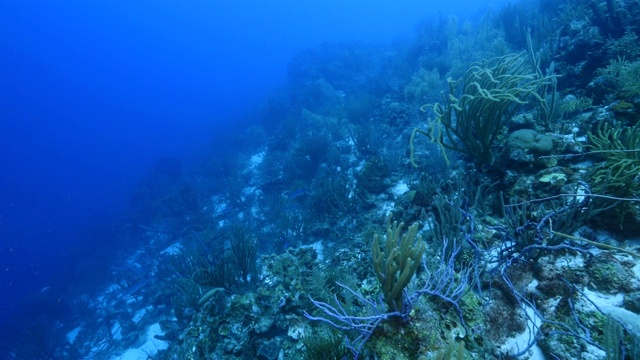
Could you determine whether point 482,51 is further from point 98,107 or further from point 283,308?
point 98,107

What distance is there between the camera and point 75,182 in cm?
3500

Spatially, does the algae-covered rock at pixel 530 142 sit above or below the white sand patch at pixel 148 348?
above

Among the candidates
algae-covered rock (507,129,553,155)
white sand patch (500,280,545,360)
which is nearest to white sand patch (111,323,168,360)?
white sand patch (500,280,545,360)

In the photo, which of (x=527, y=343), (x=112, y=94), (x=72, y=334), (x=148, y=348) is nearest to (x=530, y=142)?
(x=527, y=343)

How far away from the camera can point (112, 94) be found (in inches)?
3725

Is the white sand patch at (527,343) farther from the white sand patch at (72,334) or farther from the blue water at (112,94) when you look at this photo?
the blue water at (112,94)

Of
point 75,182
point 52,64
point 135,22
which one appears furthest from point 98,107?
point 135,22

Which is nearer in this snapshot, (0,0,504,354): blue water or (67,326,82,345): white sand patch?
(67,326,82,345): white sand patch

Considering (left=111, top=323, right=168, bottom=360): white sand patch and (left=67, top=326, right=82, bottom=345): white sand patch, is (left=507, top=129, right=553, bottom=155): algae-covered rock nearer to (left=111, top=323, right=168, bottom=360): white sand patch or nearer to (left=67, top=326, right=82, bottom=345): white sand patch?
(left=111, top=323, right=168, bottom=360): white sand patch

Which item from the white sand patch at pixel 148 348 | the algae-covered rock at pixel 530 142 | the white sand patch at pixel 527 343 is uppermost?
the algae-covered rock at pixel 530 142

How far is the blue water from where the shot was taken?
1942 cm

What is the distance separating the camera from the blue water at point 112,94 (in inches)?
765

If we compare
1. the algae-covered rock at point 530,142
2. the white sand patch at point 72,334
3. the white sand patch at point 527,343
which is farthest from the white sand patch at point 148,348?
the algae-covered rock at point 530,142

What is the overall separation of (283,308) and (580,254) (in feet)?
10.6
